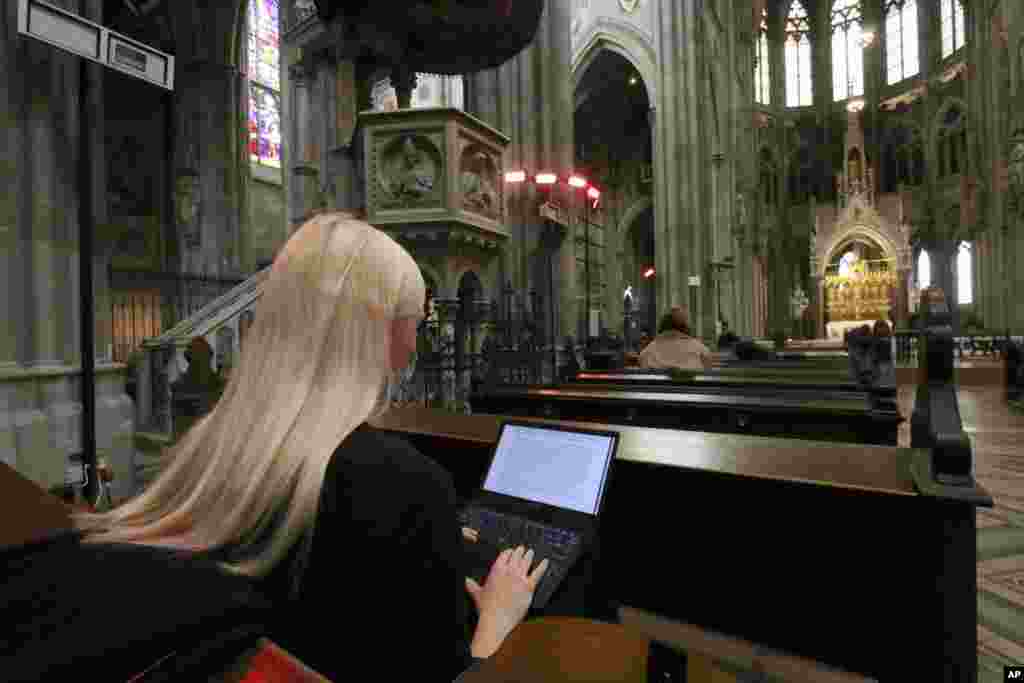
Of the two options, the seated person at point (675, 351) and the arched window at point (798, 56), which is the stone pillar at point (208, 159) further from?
the arched window at point (798, 56)

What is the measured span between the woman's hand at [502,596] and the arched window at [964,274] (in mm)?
31376

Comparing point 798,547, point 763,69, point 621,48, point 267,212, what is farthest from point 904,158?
point 798,547

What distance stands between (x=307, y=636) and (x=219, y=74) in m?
13.9

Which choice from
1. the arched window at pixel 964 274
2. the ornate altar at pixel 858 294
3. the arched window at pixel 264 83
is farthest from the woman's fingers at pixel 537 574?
the arched window at pixel 964 274

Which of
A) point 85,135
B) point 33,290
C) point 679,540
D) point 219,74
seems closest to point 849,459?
point 679,540

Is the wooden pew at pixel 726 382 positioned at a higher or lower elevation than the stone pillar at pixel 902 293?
lower

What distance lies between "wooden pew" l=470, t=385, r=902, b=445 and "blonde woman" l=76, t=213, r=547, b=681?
9.37ft

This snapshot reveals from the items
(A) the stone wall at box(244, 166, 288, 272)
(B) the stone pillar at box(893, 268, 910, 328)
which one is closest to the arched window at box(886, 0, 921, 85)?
(B) the stone pillar at box(893, 268, 910, 328)

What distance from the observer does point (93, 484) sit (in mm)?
2672

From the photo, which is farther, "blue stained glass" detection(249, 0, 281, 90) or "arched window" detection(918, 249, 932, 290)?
"arched window" detection(918, 249, 932, 290)

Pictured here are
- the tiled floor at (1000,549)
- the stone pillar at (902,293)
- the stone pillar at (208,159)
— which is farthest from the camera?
the stone pillar at (902,293)

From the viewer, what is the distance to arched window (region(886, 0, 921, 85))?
97.9ft

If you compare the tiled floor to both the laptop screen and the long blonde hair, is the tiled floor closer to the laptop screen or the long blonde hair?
the laptop screen

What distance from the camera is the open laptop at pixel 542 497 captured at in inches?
55.4
